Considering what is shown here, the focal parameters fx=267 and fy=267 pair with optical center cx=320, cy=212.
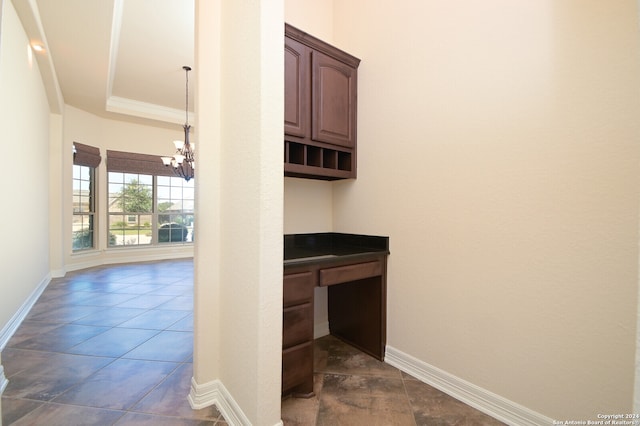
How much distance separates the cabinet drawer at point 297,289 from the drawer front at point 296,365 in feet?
0.94

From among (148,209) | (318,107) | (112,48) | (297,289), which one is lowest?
(297,289)

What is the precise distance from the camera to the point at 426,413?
5.02 ft

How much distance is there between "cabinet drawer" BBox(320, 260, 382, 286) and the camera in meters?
1.77

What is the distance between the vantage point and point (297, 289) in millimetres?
1622

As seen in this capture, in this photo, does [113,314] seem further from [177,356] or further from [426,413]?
[426,413]

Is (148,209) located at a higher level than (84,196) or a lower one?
lower

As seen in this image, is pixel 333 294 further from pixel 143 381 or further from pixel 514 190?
pixel 514 190

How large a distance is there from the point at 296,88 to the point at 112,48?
3.22 meters

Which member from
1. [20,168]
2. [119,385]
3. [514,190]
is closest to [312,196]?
[514,190]

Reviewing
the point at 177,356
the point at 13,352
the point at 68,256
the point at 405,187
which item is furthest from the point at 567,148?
the point at 68,256

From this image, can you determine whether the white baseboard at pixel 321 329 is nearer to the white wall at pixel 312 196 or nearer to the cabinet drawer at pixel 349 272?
the white wall at pixel 312 196

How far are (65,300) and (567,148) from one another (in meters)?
5.14

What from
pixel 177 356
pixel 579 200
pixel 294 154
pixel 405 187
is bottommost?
pixel 177 356

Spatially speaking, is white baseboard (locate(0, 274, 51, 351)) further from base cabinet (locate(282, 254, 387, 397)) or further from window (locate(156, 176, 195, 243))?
window (locate(156, 176, 195, 243))
